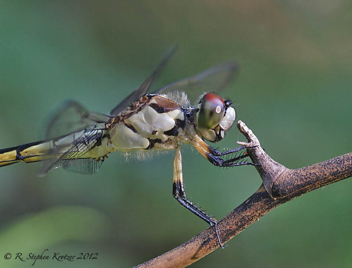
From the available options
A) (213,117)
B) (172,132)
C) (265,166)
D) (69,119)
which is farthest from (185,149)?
(265,166)

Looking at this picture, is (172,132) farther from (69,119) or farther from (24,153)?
(24,153)

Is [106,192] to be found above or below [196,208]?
above

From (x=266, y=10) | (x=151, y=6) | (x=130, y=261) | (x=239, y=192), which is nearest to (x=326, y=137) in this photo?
(x=239, y=192)

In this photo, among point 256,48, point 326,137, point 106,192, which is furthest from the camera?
point 256,48

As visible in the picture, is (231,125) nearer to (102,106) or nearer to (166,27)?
(102,106)

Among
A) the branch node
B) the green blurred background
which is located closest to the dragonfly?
the green blurred background
